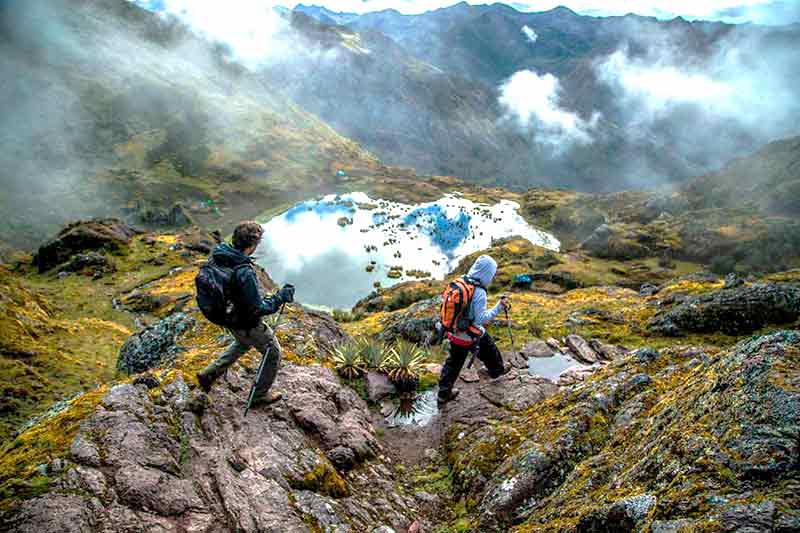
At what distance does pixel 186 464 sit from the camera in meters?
6.67

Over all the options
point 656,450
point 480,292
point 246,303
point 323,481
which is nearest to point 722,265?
point 480,292

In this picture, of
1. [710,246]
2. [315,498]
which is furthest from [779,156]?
[315,498]

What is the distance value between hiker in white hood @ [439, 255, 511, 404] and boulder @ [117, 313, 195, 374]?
25.9 ft

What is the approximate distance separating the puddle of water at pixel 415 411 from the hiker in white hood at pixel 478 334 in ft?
1.53

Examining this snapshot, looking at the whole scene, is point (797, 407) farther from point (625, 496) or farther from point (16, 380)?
point (16, 380)

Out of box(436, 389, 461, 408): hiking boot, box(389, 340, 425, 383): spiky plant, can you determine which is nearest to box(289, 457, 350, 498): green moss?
box(436, 389, 461, 408): hiking boot

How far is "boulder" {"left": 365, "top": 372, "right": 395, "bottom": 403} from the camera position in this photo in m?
12.3

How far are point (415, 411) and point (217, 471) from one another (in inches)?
244

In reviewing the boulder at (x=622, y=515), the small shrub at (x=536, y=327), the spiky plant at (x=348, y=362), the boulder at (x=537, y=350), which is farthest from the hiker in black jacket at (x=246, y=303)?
the small shrub at (x=536, y=327)

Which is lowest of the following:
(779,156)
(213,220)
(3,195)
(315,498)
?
(3,195)

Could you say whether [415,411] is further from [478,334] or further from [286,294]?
[286,294]

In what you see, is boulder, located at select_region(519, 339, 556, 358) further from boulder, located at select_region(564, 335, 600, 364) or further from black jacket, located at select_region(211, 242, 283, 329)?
black jacket, located at select_region(211, 242, 283, 329)

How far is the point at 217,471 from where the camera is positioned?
6695 mm

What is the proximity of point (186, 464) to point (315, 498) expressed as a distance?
215 cm
